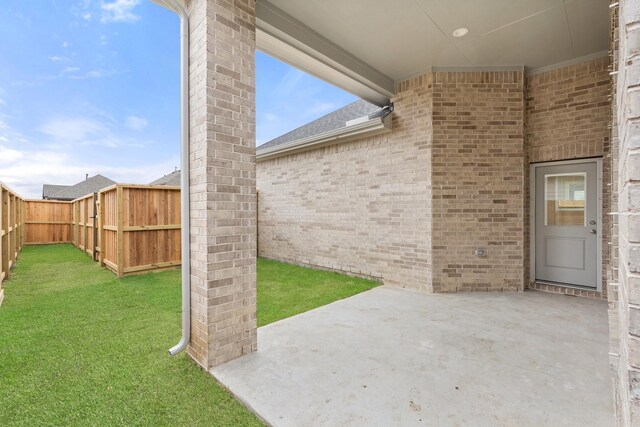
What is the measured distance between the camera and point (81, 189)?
2600 centimetres

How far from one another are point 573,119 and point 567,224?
1817mm

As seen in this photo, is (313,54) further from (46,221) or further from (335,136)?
(46,221)

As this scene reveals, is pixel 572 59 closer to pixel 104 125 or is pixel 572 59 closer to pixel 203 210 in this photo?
pixel 203 210

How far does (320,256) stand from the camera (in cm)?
732

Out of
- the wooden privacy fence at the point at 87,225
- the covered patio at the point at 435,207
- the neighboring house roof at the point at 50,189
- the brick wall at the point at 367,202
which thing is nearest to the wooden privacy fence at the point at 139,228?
the wooden privacy fence at the point at 87,225

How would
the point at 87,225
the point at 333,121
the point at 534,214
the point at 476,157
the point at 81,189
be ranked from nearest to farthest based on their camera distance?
the point at 476,157
the point at 534,214
the point at 333,121
the point at 87,225
the point at 81,189

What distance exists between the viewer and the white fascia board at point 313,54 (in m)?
3.71

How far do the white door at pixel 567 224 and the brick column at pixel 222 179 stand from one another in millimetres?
5374

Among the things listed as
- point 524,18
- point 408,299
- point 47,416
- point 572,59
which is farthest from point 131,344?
point 572,59

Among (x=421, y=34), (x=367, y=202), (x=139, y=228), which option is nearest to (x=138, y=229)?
(x=139, y=228)

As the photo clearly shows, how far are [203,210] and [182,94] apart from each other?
1.19 meters

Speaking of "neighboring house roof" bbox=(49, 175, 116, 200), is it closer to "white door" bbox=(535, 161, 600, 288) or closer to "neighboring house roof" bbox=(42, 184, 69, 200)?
"neighboring house roof" bbox=(42, 184, 69, 200)

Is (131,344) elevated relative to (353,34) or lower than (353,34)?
lower

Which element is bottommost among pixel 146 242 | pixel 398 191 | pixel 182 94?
pixel 146 242
